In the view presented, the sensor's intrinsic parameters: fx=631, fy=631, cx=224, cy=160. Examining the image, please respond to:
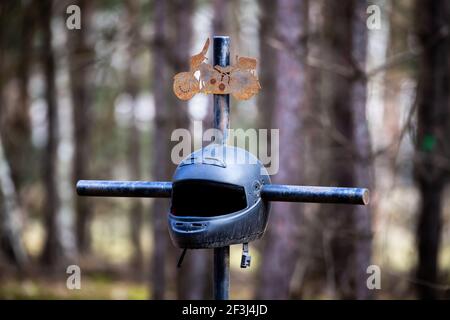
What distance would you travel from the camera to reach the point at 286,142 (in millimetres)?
6672

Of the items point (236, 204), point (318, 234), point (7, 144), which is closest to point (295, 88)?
point (318, 234)

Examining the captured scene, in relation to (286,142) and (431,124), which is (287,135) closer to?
(286,142)

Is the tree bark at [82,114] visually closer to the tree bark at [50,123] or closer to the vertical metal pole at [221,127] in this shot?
the tree bark at [50,123]

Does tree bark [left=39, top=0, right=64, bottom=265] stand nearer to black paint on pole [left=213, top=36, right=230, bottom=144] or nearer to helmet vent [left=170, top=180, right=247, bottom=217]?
black paint on pole [left=213, top=36, right=230, bottom=144]

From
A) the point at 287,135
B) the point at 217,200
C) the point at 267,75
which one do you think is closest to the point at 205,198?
the point at 217,200

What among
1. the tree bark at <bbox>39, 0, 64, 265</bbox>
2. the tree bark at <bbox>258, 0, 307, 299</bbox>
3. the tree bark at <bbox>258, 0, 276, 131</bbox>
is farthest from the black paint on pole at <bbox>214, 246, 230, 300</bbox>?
the tree bark at <bbox>39, 0, 64, 265</bbox>

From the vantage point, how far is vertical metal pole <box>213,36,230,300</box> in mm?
2703

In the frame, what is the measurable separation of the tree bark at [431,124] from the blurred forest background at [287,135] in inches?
0.8

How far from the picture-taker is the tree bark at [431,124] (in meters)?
7.84

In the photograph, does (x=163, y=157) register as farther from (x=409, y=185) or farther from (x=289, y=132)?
(x=409, y=185)

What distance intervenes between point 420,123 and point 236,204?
20.2 feet

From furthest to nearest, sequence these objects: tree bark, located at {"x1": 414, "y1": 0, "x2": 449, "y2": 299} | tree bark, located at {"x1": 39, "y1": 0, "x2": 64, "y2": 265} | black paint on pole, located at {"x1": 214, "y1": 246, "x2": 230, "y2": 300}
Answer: tree bark, located at {"x1": 39, "y1": 0, "x2": 64, "y2": 265} → tree bark, located at {"x1": 414, "y1": 0, "x2": 449, "y2": 299} → black paint on pole, located at {"x1": 214, "y1": 246, "x2": 230, "y2": 300}

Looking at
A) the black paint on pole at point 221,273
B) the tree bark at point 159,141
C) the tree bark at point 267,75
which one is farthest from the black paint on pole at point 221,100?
the tree bark at point 267,75

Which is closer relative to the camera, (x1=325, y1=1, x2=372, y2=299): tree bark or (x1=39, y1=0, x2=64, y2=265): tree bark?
(x1=325, y1=1, x2=372, y2=299): tree bark
